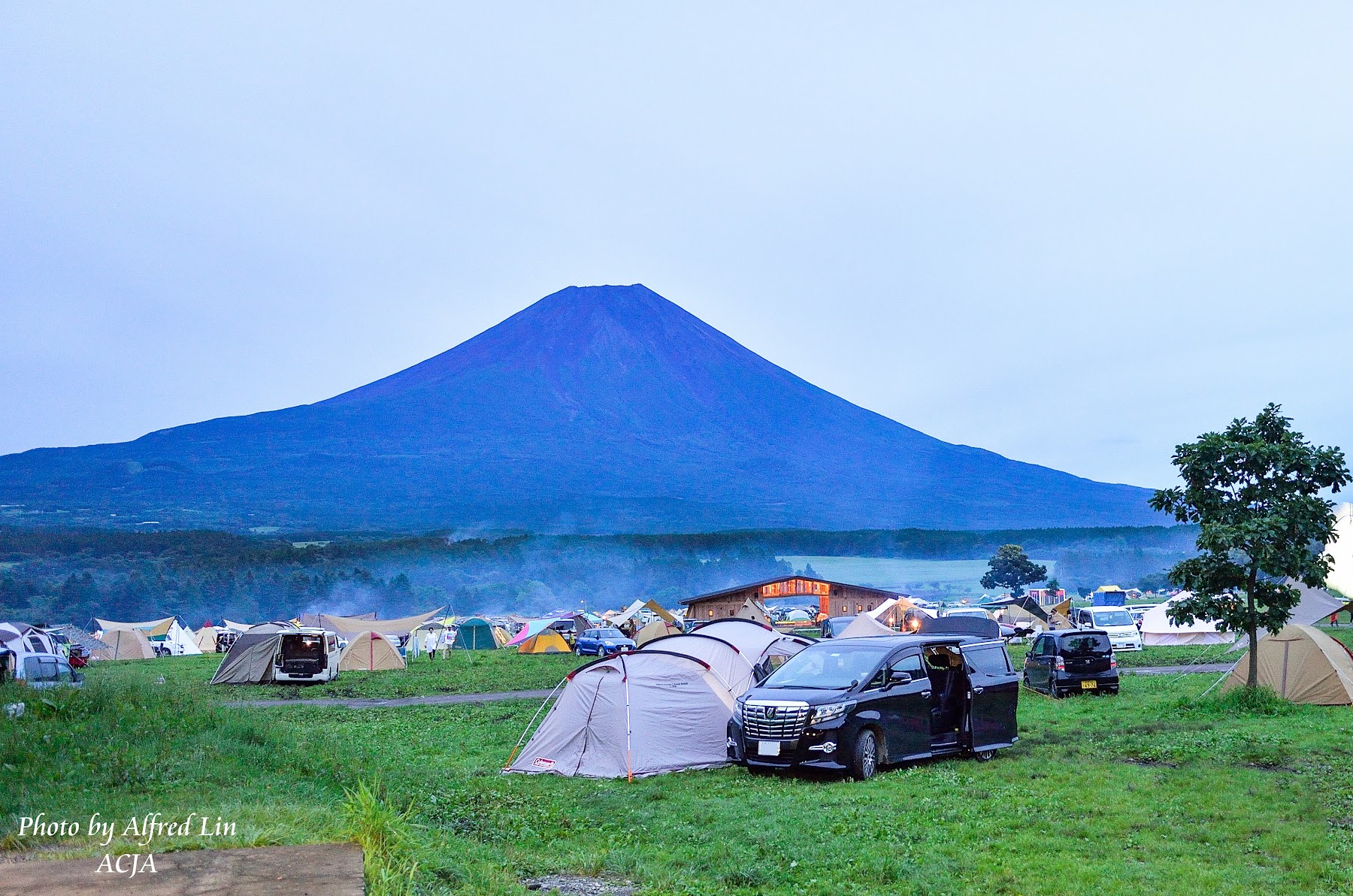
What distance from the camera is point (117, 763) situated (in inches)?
387

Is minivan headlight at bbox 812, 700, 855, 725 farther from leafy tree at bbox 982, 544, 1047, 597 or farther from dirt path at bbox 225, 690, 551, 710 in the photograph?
leafy tree at bbox 982, 544, 1047, 597

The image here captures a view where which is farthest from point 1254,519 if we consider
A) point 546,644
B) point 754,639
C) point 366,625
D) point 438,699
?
point 366,625

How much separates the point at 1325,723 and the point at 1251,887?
30.5 feet

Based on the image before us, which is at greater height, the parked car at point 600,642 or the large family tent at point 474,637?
the parked car at point 600,642

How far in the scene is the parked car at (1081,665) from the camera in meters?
20.7

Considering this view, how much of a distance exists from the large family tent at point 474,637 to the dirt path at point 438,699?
94.6 feet


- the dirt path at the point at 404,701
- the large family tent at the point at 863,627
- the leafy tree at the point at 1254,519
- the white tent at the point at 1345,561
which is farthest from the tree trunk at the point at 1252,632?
the white tent at the point at 1345,561

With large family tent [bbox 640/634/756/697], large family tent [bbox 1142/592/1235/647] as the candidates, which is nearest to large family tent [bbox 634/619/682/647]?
large family tent [bbox 1142/592/1235/647]

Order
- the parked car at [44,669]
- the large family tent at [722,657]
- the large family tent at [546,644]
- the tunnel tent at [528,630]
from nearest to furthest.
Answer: the large family tent at [722,657] < the parked car at [44,669] < the large family tent at [546,644] < the tunnel tent at [528,630]

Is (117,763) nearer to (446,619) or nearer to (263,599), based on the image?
(446,619)

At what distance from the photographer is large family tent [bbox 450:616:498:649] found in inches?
2125

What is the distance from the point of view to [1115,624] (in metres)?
36.8

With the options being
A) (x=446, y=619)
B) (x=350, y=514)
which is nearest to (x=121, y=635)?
(x=446, y=619)

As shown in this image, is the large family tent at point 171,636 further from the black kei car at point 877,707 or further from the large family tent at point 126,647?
the black kei car at point 877,707
